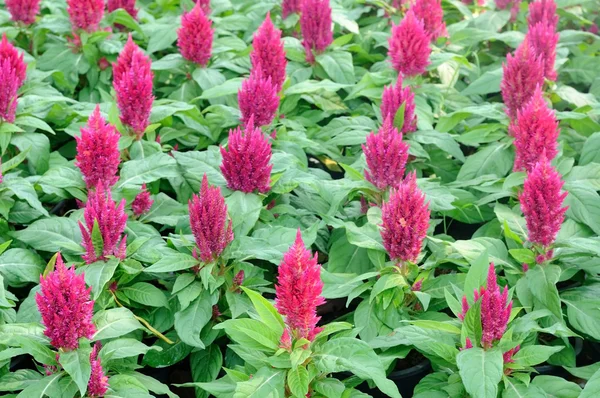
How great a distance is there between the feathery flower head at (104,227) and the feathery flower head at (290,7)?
92.3 inches

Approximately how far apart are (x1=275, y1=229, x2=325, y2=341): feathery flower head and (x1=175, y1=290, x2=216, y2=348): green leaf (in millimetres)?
583

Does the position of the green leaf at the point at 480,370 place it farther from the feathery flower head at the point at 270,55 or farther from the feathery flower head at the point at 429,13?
the feathery flower head at the point at 429,13

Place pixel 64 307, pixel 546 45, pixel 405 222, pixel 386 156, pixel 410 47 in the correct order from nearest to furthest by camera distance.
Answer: pixel 64 307, pixel 405 222, pixel 386 156, pixel 410 47, pixel 546 45

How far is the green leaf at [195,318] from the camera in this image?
3.03 meters

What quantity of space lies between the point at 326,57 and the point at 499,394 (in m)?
2.38

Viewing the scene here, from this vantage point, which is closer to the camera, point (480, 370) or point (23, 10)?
point (480, 370)

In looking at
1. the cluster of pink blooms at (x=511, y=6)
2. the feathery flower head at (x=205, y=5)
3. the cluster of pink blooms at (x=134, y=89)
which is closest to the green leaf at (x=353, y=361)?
the cluster of pink blooms at (x=134, y=89)

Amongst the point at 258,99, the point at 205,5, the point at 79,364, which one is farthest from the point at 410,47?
the point at 79,364

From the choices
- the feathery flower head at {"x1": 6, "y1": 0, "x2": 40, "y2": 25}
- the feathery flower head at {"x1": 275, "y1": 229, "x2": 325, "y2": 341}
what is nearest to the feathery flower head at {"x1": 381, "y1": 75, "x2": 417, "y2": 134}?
the feathery flower head at {"x1": 275, "y1": 229, "x2": 325, "y2": 341}

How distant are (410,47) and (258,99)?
901mm

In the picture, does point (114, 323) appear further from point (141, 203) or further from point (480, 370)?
point (480, 370)

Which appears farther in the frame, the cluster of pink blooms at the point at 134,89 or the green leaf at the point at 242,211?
the cluster of pink blooms at the point at 134,89

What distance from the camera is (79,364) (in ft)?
8.58

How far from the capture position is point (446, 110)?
4605 millimetres
